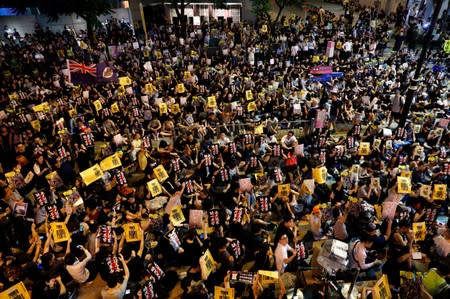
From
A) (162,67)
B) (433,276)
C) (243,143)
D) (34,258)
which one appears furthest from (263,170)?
(162,67)

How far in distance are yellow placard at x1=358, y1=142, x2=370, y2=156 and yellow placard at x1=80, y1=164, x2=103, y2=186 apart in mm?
8273

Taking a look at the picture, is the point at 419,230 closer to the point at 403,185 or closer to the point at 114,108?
the point at 403,185

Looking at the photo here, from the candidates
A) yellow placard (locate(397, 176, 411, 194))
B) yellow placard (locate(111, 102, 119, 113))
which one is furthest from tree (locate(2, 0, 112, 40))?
yellow placard (locate(397, 176, 411, 194))

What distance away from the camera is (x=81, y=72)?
1299 centimetres

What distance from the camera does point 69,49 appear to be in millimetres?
23391

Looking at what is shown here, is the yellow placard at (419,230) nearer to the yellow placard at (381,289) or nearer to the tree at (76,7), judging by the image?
the yellow placard at (381,289)

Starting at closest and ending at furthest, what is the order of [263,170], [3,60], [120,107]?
1. [263,170]
2. [120,107]
3. [3,60]

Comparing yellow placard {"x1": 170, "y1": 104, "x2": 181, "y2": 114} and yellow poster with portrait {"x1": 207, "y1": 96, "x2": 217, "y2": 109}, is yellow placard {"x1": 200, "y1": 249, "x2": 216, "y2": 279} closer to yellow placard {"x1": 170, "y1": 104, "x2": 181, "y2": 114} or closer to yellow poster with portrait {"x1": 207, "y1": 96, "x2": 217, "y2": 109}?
yellow poster with portrait {"x1": 207, "y1": 96, "x2": 217, "y2": 109}

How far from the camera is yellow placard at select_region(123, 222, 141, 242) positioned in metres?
7.17

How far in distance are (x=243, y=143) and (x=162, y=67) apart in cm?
1041

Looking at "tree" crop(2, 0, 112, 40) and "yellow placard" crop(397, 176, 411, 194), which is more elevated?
"tree" crop(2, 0, 112, 40)

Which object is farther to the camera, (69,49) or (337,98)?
(69,49)

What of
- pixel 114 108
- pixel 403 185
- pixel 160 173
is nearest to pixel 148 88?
pixel 114 108

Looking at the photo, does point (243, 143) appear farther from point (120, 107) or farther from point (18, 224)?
point (18, 224)
